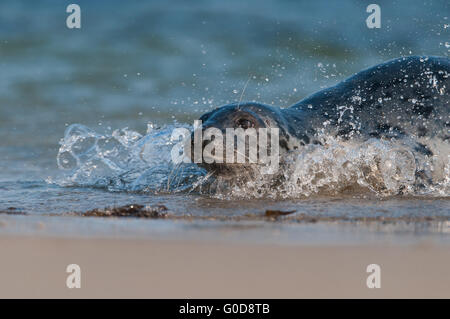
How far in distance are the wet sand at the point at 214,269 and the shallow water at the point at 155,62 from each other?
101 inches

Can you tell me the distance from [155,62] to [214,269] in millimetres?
9805

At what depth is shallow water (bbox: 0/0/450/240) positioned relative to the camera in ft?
25.9

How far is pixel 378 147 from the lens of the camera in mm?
4996

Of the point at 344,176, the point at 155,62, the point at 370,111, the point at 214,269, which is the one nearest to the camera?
the point at 214,269

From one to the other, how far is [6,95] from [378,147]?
22.9 ft

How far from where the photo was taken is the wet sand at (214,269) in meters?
2.47

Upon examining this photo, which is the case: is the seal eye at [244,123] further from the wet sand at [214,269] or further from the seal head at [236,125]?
the wet sand at [214,269]

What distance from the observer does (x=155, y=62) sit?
12266 mm

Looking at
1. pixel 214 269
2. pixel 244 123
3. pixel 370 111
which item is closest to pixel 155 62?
pixel 370 111

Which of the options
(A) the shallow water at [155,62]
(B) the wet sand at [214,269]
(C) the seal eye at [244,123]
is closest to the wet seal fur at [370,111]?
(C) the seal eye at [244,123]

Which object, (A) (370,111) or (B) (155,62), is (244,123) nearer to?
(A) (370,111)

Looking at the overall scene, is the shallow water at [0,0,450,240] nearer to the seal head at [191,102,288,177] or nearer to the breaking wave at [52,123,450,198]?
the breaking wave at [52,123,450,198]
